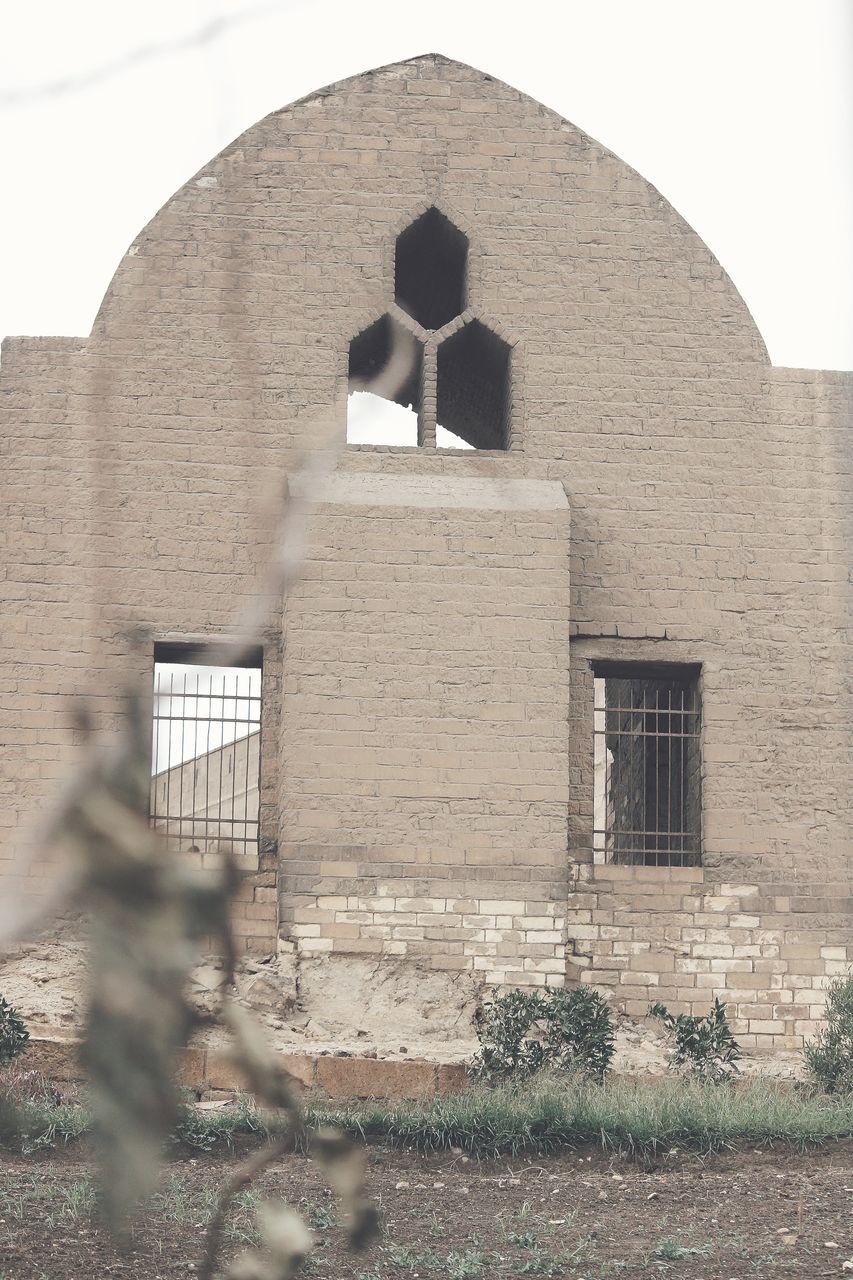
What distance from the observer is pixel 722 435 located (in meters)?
11.6

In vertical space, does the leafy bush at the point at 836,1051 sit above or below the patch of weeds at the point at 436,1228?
above

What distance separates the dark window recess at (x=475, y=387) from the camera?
1177 centimetres

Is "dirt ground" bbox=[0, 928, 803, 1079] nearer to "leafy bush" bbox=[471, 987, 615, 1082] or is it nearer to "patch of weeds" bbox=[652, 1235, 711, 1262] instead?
"leafy bush" bbox=[471, 987, 615, 1082]

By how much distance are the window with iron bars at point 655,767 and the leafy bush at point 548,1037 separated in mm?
1169

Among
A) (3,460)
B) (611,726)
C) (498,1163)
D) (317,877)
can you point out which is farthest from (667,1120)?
(611,726)

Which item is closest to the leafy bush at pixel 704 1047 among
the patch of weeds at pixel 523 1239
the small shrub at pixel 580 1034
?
the small shrub at pixel 580 1034

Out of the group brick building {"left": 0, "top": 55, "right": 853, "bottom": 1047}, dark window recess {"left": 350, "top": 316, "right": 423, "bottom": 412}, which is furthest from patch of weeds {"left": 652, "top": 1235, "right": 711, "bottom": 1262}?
dark window recess {"left": 350, "top": 316, "right": 423, "bottom": 412}

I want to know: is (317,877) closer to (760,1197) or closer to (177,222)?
(760,1197)

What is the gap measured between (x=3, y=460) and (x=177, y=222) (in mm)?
2081

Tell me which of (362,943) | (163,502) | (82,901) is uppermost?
(163,502)

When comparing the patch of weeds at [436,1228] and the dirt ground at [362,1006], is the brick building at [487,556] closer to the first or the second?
the dirt ground at [362,1006]

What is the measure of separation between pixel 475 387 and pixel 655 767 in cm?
330

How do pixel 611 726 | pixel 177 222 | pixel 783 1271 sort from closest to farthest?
pixel 783 1271 → pixel 177 222 → pixel 611 726

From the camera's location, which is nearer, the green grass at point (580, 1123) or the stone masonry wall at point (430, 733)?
the green grass at point (580, 1123)
